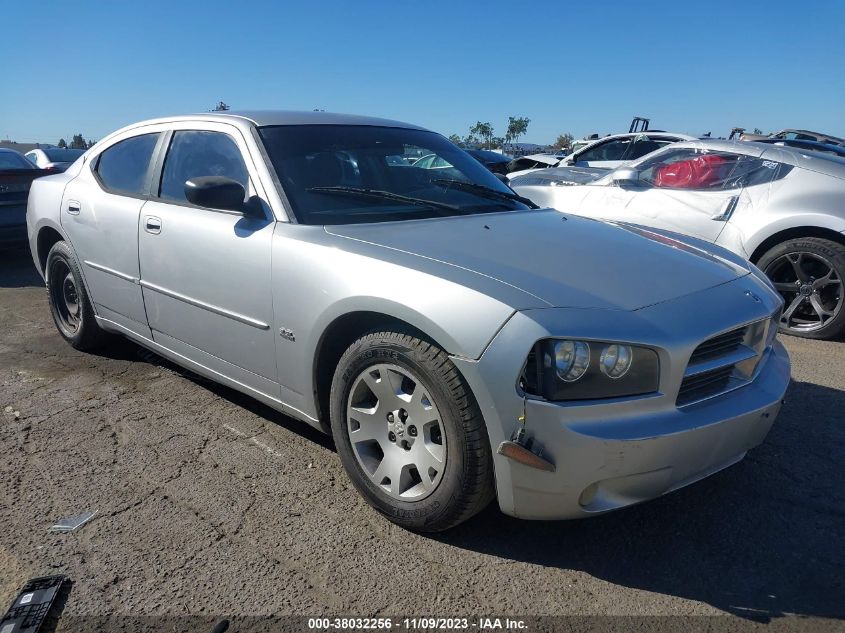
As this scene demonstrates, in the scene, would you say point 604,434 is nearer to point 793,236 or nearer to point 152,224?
point 152,224

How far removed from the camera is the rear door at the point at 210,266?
3.02 metres

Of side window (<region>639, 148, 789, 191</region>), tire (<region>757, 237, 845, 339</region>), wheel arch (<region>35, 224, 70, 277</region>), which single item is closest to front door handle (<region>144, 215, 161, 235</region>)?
wheel arch (<region>35, 224, 70, 277</region>)

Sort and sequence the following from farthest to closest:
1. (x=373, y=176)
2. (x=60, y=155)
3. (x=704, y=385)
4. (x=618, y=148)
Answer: (x=60, y=155) < (x=618, y=148) < (x=373, y=176) < (x=704, y=385)

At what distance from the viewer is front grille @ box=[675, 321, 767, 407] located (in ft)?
7.83

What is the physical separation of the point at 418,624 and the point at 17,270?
7.78 m

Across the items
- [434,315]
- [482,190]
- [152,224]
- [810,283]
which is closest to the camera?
[434,315]

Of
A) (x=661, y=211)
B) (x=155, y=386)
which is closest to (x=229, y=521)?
(x=155, y=386)

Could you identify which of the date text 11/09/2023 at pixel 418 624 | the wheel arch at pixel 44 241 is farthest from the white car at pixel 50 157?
the date text 11/09/2023 at pixel 418 624

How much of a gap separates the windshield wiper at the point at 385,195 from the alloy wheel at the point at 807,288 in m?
3.05

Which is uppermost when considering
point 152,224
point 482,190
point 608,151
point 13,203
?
point 482,190

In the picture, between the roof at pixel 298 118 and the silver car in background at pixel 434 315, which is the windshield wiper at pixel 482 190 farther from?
the roof at pixel 298 118

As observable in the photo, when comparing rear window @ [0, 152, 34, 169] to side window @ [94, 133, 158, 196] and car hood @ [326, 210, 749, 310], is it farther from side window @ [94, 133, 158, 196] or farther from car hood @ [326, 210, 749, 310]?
car hood @ [326, 210, 749, 310]

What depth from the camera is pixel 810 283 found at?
507cm

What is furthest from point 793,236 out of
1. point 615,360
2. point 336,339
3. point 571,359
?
point 336,339
